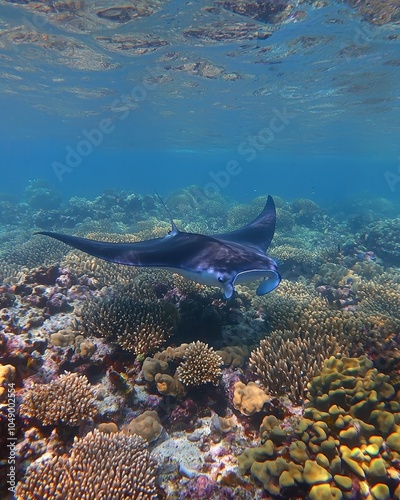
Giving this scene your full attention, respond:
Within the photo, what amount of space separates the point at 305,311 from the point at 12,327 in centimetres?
615

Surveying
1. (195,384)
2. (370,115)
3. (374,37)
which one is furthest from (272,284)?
(370,115)

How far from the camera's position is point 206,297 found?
23.8ft

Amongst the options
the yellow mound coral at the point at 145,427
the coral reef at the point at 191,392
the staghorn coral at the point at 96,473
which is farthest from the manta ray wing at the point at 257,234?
the staghorn coral at the point at 96,473

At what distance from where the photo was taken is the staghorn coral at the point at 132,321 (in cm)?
550

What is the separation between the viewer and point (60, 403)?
422cm

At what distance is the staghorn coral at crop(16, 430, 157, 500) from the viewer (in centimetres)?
334

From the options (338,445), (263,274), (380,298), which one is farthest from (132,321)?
(380,298)

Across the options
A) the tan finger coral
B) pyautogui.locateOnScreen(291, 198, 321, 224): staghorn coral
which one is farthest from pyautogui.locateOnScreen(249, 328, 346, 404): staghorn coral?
pyautogui.locateOnScreen(291, 198, 321, 224): staghorn coral

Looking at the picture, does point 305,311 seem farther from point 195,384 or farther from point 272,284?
point 195,384

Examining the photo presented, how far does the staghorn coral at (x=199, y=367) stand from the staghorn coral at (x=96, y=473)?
125 cm

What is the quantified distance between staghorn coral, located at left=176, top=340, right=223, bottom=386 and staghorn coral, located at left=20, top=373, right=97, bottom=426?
1431 millimetres

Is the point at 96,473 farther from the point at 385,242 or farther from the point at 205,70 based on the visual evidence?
the point at 205,70

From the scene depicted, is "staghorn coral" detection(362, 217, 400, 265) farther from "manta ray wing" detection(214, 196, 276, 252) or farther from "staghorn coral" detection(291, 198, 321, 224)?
"manta ray wing" detection(214, 196, 276, 252)

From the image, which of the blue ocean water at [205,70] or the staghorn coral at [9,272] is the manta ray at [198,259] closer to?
the staghorn coral at [9,272]
